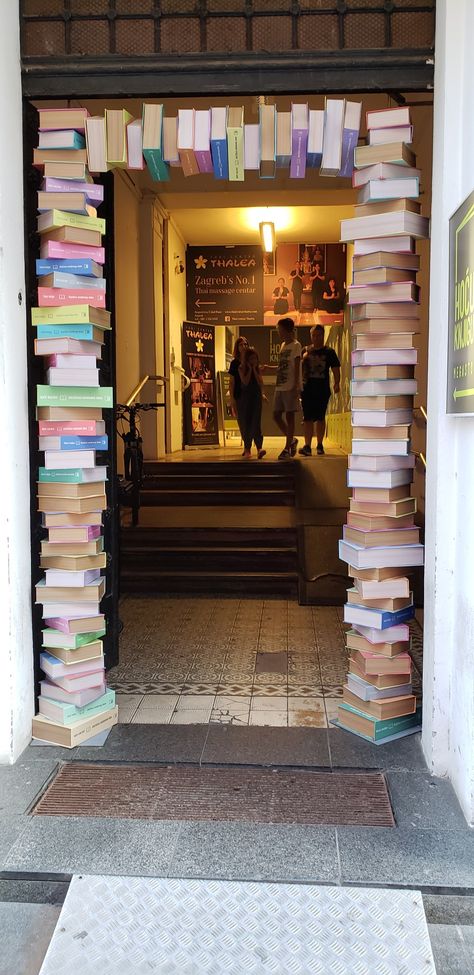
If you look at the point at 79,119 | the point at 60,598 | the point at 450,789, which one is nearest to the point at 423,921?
the point at 450,789

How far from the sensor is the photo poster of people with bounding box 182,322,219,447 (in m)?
12.6

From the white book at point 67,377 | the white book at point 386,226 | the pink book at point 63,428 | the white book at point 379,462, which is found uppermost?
the white book at point 386,226

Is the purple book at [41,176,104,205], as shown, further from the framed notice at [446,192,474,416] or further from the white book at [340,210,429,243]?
the framed notice at [446,192,474,416]

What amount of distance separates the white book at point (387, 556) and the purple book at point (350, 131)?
173 cm

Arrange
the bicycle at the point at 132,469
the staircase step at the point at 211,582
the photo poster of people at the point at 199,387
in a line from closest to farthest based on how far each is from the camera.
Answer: the staircase step at the point at 211,582 → the bicycle at the point at 132,469 → the photo poster of people at the point at 199,387

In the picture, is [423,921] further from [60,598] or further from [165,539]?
[165,539]

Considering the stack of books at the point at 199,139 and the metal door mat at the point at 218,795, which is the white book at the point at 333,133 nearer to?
the stack of books at the point at 199,139

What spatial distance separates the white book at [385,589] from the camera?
3.28 m

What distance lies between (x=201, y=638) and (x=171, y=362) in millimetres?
6987

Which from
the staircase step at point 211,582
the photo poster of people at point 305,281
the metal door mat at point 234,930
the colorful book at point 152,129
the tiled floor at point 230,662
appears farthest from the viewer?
the photo poster of people at point 305,281

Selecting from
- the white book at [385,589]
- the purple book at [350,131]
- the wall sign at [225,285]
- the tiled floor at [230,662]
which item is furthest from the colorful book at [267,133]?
the wall sign at [225,285]

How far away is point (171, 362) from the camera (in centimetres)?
1127

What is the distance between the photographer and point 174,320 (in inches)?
460

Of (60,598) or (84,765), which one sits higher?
(60,598)
